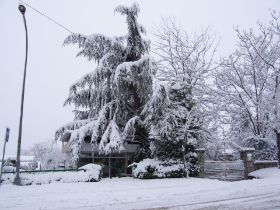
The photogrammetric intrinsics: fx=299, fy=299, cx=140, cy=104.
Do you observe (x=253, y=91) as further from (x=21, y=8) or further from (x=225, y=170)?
(x=21, y=8)

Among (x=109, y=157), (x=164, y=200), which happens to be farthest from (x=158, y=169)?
(x=164, y=200)

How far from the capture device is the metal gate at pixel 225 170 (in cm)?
1872

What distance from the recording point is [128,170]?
68.7 ft

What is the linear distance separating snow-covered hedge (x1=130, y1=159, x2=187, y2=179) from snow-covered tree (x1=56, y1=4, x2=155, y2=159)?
75.8 inches

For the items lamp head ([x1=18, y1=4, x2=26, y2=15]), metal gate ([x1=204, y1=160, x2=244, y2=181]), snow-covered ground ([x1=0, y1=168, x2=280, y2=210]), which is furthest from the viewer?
metal gate ([x1=204, y1=160, x2=244, y2=181])

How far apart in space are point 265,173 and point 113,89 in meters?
10.6

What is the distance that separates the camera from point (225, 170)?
750 inches

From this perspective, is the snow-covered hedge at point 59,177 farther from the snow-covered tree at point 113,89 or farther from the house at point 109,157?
the house at point 109,157

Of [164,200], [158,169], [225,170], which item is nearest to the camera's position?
[164,200]

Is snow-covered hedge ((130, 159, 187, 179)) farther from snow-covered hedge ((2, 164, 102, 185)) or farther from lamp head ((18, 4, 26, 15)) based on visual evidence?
lamp head ((18, 4, 26, 15))

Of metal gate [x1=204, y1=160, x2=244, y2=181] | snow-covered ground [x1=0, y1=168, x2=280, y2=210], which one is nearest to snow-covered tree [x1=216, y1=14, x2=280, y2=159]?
metal gate [x1=204, y1=160, x2=244, y2=181]

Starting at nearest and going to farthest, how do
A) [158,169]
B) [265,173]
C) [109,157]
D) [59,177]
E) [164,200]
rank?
[164,200] < [59,177] < [265,173] < [158,169] < [109,157]

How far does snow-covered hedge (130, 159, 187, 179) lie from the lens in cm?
1762

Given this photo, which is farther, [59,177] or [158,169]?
[158,169]
